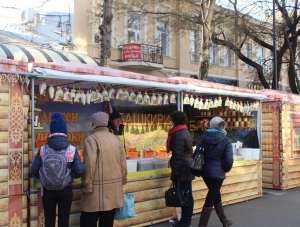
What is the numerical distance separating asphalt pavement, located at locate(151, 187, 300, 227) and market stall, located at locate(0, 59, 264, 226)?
259 millimetres

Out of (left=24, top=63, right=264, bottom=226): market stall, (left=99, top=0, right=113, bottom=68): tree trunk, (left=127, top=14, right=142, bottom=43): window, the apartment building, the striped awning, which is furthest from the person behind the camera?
(left=127, top=14, right=142, bottom=43): window

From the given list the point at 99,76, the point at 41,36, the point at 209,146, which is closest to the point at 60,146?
the point at 99,76

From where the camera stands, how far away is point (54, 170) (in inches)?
159

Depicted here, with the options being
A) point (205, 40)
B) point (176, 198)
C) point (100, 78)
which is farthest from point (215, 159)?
point (205, 40)

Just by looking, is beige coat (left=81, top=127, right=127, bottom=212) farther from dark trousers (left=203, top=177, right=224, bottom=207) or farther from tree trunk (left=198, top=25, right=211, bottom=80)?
tree trunk (left=198, top=25, right=211, bottom=80)

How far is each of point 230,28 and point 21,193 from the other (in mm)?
12506

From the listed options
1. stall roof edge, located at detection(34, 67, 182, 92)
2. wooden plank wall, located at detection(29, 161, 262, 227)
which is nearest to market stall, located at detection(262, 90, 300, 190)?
wooden plank wall, located at detection(29, 161, 262, 227)

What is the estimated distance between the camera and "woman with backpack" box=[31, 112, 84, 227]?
4.04m

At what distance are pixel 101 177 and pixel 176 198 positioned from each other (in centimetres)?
162

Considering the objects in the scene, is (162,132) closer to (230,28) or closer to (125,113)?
(125,113)

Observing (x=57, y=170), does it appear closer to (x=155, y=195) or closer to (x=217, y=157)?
(x=217, y=157)

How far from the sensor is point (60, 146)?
13.6 feet

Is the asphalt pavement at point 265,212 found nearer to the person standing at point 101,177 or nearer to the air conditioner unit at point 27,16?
the person standing at point 101,177

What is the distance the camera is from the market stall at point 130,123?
15.3ft
